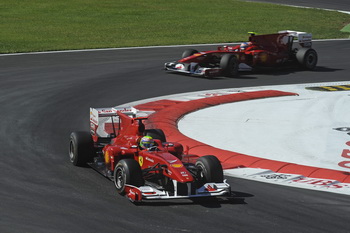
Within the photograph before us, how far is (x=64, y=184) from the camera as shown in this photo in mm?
13461

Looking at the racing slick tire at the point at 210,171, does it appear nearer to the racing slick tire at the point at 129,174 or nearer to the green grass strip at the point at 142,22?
the racing slick tire at the point at 129,174

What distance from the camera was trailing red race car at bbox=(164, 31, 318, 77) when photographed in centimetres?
2750

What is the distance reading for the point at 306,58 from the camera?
29.7m

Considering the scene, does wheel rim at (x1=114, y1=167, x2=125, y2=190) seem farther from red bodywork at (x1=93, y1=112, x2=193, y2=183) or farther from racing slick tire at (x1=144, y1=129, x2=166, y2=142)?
racing slick tire at (x1=144, y1=129, x2=166, y2=142)

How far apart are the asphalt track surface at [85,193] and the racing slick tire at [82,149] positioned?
9.0 inches

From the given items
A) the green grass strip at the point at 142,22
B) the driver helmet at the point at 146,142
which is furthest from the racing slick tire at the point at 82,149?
the green grass strip at the point at 142,22

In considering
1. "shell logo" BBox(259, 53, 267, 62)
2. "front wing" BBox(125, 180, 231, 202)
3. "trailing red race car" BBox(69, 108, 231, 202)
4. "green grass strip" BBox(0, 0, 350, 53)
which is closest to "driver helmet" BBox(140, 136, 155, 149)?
"trailing red race car" BBox(69, 108, 231, 202)

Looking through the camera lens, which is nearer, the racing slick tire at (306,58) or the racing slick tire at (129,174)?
the racing slick tire at (129,174)

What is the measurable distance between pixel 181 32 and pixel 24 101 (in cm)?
2005

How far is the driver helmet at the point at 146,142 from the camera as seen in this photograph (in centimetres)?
1346

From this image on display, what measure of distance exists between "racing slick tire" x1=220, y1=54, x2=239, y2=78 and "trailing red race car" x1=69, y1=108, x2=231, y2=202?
12828 mm

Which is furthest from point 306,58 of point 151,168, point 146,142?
point 151,168

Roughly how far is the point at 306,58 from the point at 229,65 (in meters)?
4.14

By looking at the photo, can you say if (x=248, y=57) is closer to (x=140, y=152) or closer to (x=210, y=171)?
(x=140, y=152)
